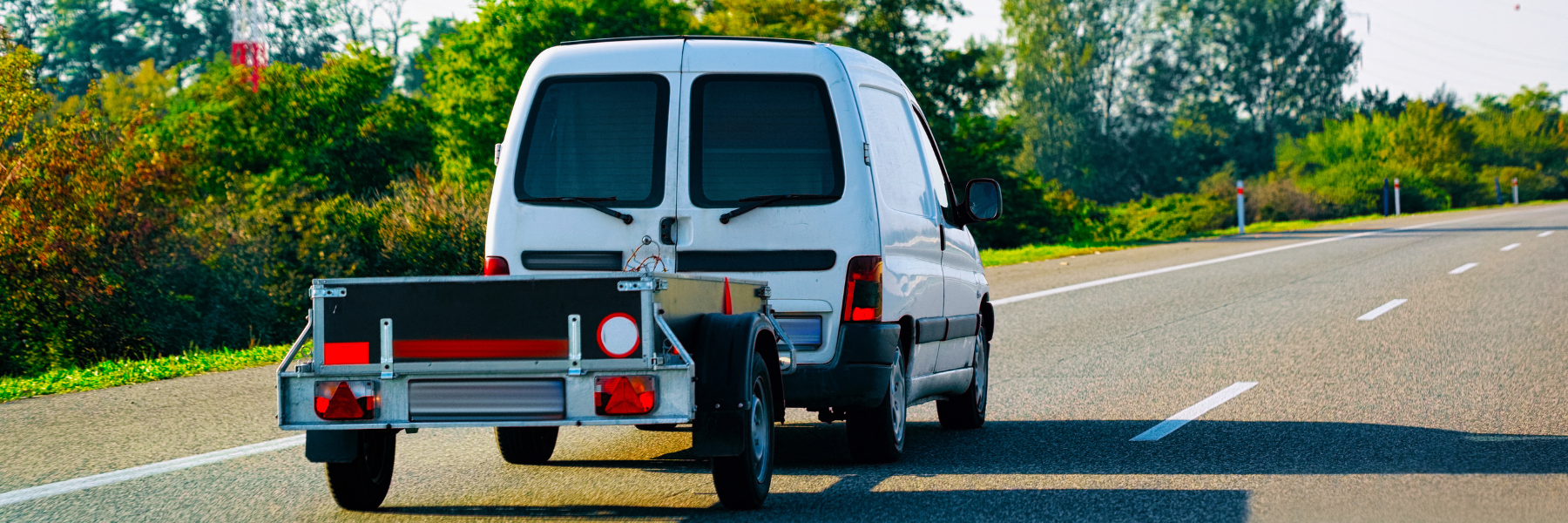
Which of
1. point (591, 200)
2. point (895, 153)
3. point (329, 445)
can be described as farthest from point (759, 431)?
point (895, 153)

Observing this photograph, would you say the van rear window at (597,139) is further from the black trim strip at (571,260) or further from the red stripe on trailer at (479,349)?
the red stripe on trailer at (479,349)

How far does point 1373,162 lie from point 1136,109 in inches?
775

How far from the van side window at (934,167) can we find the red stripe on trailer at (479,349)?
Answer: 9.21 ft

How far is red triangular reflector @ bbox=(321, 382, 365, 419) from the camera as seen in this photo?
15.0 feet

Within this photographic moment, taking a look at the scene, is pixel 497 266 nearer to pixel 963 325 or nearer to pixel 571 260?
pixel 571 260

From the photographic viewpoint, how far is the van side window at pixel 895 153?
5.92 metres

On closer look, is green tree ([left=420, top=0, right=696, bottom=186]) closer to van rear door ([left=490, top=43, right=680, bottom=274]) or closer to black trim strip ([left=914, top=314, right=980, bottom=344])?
black trim strip ([left=914, top=314, right=980, bottom=344])

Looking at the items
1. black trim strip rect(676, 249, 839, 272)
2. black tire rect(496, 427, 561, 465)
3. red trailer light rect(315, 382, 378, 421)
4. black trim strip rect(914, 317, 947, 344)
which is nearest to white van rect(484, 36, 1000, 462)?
black trim strip rect(676, 249, 839, 272)

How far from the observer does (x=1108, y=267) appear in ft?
65.7

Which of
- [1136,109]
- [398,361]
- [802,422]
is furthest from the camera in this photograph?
[1136,109]

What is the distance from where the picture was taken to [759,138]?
5.79 meters

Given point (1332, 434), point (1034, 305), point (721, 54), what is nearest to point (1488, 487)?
point (1332, 434)

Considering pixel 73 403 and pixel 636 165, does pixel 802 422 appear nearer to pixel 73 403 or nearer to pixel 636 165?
pixel 636 165

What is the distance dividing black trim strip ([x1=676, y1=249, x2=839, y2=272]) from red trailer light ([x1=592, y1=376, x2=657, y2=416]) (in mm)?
1290
